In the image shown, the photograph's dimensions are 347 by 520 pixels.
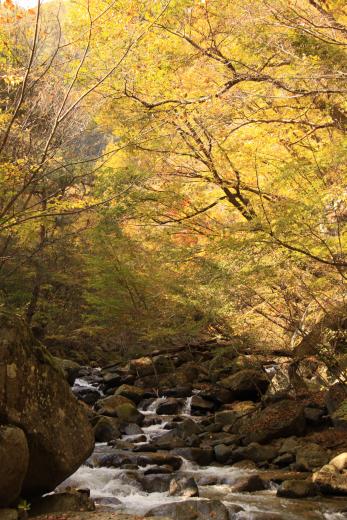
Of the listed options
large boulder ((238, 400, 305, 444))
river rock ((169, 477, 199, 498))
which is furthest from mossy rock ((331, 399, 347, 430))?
river rock ((169, 477, 199, 498))

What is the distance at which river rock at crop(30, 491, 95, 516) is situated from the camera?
229 inches

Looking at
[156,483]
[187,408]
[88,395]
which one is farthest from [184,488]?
[88,395]

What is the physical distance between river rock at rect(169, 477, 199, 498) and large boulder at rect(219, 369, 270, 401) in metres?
5.67

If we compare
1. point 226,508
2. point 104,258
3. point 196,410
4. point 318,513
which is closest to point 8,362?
point 226,508

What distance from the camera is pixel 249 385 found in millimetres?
13172

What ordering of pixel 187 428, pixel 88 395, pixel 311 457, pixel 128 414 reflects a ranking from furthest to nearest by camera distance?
pixel 88 395 → pixel 128 414 → pixel 187 428 → pixel 311 457

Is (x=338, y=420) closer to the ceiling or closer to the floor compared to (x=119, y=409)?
closer to the floor

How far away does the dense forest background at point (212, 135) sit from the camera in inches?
273

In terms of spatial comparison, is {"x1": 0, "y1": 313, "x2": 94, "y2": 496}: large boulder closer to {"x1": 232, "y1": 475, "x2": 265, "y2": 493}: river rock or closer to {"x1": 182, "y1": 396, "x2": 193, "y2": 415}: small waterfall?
{"x1": 232, "y1": 475, "x2": 265, "y2": 493}: river rock

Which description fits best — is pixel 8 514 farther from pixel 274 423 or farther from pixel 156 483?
pixel 274 423

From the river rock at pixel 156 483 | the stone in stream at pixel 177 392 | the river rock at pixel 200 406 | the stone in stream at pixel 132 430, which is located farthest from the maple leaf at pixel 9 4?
the stone in stream at pixel 177 392

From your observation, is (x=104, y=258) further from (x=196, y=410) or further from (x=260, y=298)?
(x=260, y=298)

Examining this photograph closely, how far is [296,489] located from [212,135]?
6068mm

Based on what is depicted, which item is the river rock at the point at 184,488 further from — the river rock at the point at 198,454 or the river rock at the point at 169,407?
the river rock at the point at 169,407
